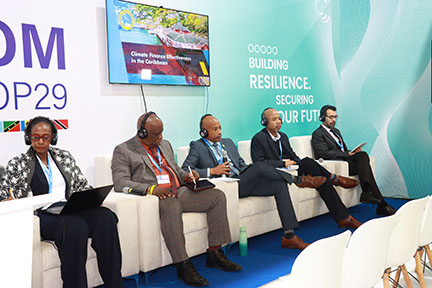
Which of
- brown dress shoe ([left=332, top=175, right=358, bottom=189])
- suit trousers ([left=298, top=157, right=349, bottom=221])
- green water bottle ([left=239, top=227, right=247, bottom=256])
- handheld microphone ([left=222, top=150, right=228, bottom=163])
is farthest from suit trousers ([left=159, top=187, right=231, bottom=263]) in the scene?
brown dress shoe ([left=332, top=175, right=358, bottom=189])

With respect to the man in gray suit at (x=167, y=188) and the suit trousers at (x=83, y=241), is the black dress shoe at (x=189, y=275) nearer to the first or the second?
the man in gray suit at (x=167, y=188)

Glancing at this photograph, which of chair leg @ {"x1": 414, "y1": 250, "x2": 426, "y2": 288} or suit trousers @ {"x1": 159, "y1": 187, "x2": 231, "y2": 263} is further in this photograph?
suit trousers @ {"x1": 159, "y1": 187, "x2": 231, "y2": 263}

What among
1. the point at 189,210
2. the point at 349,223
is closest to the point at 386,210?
the point at 349,223

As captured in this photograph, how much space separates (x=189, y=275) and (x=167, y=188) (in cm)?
75

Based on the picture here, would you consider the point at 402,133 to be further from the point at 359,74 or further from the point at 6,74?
the point at 6,74

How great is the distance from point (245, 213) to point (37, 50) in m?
2.41

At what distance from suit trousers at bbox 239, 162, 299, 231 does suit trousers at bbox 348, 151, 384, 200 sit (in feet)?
5.64

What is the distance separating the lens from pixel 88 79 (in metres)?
4.43

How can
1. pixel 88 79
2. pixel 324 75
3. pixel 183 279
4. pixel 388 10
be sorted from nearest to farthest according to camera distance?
pixel 183 279
pixel 88 79
pixel 388 10
pixel 324 75

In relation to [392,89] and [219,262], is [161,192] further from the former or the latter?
[392,89]

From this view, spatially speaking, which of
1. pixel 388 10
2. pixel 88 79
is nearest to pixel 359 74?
pixel 388 10

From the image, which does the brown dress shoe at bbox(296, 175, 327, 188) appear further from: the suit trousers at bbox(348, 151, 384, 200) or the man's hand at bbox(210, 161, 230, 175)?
the suit trousers at bbox(348, 151, 384, 200)

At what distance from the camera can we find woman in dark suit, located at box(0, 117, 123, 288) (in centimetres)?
298

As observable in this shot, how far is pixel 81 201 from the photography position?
3.17 metres
